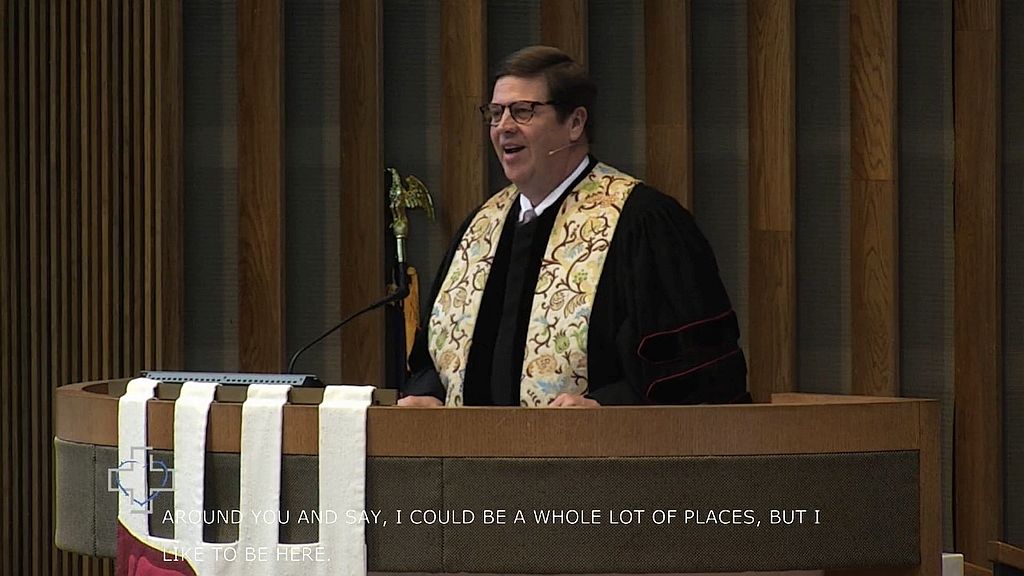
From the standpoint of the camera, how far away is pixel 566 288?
3.02 m

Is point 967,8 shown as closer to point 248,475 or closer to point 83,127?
point 83,127

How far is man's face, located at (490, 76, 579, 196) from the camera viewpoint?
309 centimetres

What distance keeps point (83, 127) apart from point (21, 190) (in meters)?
0.31

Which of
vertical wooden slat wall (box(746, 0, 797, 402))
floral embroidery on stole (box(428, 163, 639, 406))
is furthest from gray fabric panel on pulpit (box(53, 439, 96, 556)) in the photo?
vertical wooden slat wall (box(746, 0, 797, 402))

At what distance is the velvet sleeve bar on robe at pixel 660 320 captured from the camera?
110 inches

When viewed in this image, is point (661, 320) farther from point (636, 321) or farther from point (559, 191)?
point (559, 191)

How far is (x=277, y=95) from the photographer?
5.01 meters

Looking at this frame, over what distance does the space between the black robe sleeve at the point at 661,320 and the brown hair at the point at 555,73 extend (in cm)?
24

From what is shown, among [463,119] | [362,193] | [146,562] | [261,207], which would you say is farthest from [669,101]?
[146,562]

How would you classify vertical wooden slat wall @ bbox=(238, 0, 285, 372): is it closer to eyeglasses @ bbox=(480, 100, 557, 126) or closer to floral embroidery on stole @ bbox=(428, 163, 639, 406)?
floral embroidery on stole @ bbox=(428, 163, 639, 406)

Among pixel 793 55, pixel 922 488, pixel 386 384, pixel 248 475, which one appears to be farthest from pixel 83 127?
pixel 922 488

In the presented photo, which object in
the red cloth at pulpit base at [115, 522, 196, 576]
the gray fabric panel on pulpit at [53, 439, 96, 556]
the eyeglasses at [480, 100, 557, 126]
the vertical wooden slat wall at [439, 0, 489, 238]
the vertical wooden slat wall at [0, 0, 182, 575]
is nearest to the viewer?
the red cloth at pulpit base at [115, 522, 196, 576]

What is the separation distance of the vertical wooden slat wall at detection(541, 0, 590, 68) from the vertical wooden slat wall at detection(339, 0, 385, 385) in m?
0.57

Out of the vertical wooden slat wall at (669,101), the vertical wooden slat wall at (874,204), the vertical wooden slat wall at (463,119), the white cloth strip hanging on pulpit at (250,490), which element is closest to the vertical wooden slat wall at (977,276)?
Answer: the vertical wooden slat wall at (874,204)
